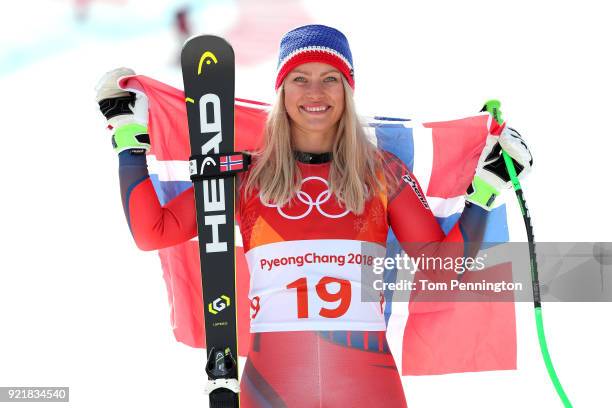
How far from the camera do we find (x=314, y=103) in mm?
2518

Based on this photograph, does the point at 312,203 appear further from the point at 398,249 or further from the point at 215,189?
the point at 398,249

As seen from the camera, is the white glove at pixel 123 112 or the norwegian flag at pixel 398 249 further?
the norwegian flag at pixel 398 249

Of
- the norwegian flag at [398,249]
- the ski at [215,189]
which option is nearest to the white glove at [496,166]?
the norwegian flag at [398,249]

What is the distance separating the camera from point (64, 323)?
4566 millimetres

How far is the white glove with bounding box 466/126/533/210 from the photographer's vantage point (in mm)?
2748

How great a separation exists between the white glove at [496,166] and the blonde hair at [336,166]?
460 mm

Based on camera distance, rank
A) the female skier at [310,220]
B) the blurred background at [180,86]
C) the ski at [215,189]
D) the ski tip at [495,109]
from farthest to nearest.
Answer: the blurred background at [180,86]
the ski tip at [495,109]
the ski at [215,189]
the female skier at [310,220]

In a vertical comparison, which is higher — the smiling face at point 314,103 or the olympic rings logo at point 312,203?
the smiling face at point 314,103

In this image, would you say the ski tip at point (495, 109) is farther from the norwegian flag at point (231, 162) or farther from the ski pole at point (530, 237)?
the norwegian flag at point (231, 162)

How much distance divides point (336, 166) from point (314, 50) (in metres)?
0.42

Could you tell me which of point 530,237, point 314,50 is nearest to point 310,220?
point 314,50

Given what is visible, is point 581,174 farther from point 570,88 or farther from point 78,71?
point 78,71

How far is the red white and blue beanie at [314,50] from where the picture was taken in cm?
256

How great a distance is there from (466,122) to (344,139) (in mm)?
807
